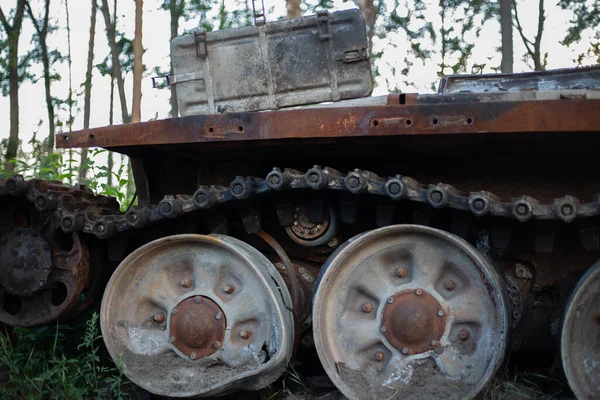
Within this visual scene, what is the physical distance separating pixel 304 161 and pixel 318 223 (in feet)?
1.10

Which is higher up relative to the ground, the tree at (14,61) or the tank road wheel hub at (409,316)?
the tree at (14,61)

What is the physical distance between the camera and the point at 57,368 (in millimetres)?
3871

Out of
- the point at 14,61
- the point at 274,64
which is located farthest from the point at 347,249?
the point at 14,61

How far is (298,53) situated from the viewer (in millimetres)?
4309

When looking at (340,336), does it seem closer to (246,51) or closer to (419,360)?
(419,360)

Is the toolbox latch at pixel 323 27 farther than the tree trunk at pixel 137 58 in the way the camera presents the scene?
No

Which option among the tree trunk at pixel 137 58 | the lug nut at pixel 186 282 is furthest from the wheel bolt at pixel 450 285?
the tree trunk at pixel 137 58

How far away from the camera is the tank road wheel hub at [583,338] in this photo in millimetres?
3139

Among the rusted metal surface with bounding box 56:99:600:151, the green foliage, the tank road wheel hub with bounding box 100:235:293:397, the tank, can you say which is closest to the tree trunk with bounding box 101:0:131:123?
the green foliage

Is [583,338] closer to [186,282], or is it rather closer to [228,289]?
[228,289]

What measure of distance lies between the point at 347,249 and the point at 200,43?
5.33 feet

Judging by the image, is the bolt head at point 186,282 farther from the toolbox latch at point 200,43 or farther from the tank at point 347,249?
the toolbox latch at point 200,43

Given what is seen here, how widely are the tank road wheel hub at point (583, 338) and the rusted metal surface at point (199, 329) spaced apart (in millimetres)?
1376

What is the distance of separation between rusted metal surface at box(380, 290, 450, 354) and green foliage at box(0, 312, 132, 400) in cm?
125
